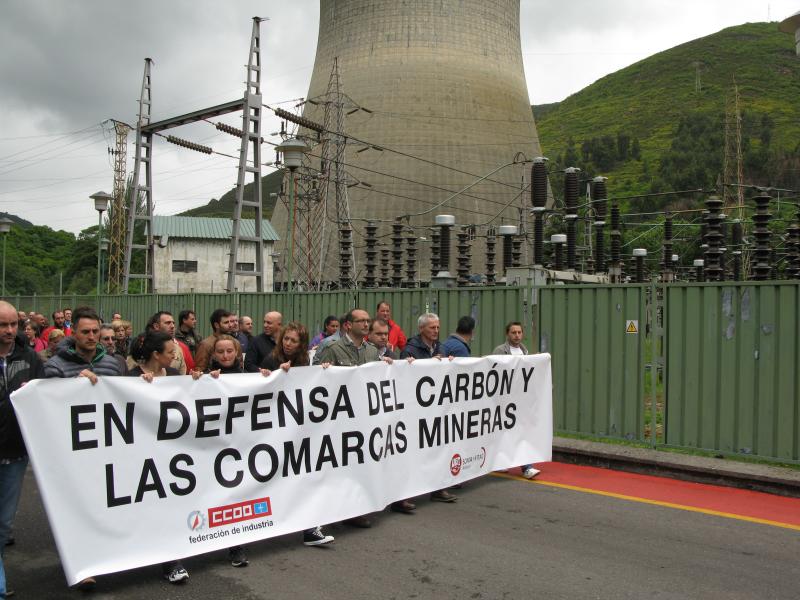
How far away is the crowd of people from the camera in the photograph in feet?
13.1

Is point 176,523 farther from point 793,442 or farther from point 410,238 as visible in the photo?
point 410,238

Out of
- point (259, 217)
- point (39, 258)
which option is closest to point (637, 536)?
point (259, 217)

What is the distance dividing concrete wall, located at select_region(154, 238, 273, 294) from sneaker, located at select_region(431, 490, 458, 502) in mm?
43950

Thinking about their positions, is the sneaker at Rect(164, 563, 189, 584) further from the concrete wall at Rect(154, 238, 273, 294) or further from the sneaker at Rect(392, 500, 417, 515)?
the concrete wall at Rect(154, 238, 273, 294)

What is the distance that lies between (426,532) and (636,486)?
2360 mm

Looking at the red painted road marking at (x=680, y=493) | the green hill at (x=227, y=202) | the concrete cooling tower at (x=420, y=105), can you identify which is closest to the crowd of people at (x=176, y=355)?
the red painted road marking at (x=680, y=493)

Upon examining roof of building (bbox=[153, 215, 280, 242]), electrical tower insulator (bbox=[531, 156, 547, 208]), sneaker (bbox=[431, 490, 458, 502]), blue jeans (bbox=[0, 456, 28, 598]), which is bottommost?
sneaker (bbox=[431, 490, 458, 502])

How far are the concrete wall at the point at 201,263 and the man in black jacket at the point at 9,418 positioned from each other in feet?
149

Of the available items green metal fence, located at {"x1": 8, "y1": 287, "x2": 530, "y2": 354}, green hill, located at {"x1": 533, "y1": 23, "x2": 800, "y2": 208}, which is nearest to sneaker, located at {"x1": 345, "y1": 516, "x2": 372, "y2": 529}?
green metal fence, located at {"x1": 8, "y1": 287, "x2": 530, "y2": 354}

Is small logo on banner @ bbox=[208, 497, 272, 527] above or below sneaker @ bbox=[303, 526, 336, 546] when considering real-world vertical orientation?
above

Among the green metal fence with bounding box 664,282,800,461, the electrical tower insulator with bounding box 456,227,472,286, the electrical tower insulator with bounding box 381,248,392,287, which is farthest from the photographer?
the electrical tower insulator with bounding box 381,248,392,287

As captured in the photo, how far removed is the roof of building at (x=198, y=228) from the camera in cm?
4934

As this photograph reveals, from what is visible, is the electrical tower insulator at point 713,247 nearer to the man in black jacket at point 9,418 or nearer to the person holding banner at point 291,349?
the person holding banner at point 291,349

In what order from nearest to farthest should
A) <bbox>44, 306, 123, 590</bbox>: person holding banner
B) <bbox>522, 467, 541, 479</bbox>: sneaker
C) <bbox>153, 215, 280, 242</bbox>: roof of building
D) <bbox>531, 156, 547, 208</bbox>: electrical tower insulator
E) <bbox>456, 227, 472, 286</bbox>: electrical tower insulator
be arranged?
<bbox>44, 306, 123, 590</bbox>: person holding banner → <bbox>522, 467, 541, 479</bbox>: sneaker → <bbox>531, 156, 547, 208</bbox>: electrical tower insulator → <bbox>456, 227, 472, 286</bbox>: electrical tower insulator → <bbox>153, 215, 280, 242</bbox>: roof of building
